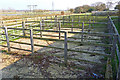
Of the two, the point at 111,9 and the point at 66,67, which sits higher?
the point at 111,9

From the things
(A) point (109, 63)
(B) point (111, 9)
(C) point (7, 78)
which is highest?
(B) point (111, 9)

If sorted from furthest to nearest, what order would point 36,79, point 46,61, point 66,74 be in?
point 46,61 → point 66,74 → point 36,79

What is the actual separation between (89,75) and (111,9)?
38.4 metres

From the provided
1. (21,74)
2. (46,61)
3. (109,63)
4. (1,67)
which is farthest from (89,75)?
(1,67)

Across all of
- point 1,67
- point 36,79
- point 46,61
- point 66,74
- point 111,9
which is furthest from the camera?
point 111,9

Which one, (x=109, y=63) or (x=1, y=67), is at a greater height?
(x=109, y=63)

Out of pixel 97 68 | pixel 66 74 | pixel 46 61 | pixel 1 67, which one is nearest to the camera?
pixel 66 74

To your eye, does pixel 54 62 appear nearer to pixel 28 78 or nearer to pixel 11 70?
pixel 28 78

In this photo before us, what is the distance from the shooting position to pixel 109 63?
10.5ft

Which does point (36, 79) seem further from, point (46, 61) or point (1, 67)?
point (1, 67)

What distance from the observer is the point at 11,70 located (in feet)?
11.4

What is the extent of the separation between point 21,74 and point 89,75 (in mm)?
2051

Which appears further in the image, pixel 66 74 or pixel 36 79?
pixel 66 74

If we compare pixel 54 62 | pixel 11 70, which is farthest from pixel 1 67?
pixel 54 62
